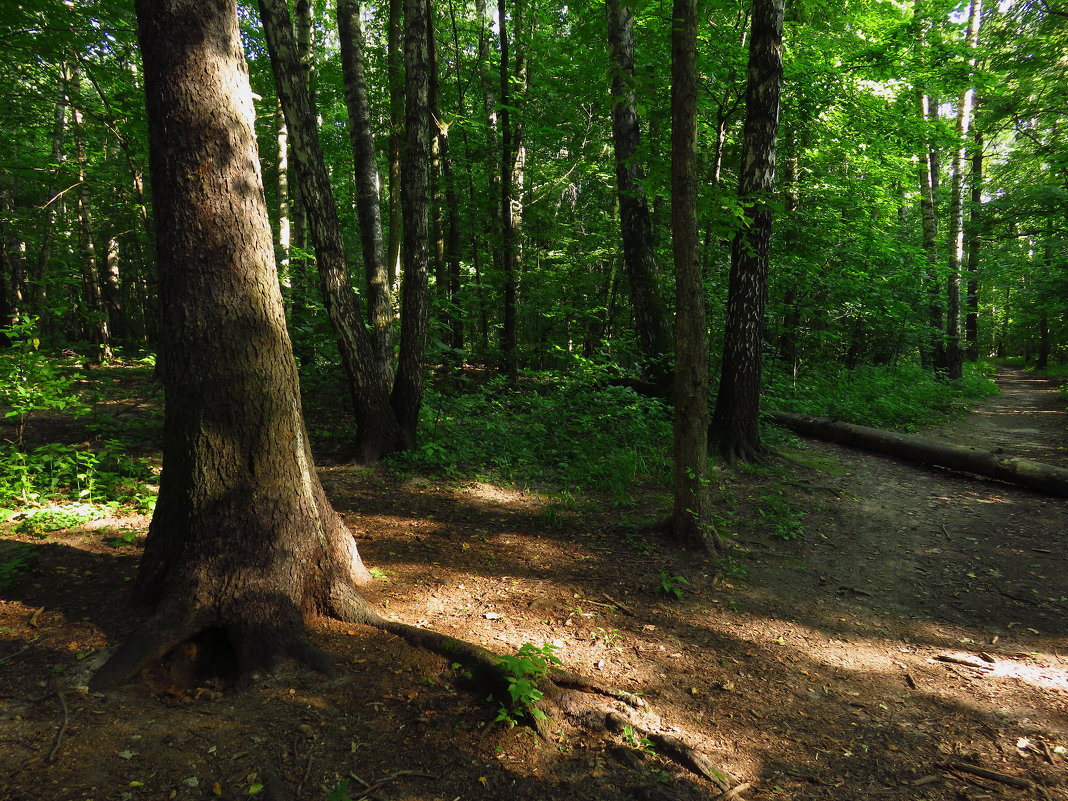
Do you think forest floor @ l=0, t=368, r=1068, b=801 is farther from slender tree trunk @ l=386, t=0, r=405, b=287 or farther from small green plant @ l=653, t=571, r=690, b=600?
slender tree trunk @ l=386, t=0, r=405, b=287

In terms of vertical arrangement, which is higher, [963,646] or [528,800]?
[528,800]

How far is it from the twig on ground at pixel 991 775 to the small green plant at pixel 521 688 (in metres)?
2.27

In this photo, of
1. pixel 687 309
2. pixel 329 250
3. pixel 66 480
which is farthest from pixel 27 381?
pixel 687 309

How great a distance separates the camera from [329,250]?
682 centimetres

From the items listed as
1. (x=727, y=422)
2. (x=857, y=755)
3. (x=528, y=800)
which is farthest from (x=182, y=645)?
(x=727, y=422)

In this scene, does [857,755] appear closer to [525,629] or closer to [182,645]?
[525,629]

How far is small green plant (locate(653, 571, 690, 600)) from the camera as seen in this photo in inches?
185

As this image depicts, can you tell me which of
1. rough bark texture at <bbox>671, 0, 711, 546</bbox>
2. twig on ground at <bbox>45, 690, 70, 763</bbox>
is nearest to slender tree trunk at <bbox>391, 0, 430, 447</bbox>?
rough bark texture at <bbox>671, 0, 711, 546</bbox>

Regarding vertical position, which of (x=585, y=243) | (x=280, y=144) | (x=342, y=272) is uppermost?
(x=280, y=144)

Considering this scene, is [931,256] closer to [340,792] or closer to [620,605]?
[620,605]

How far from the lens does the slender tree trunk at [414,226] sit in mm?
7418

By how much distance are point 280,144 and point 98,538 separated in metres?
12.2

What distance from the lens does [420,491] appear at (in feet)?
22.2

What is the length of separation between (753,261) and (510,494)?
470cm
